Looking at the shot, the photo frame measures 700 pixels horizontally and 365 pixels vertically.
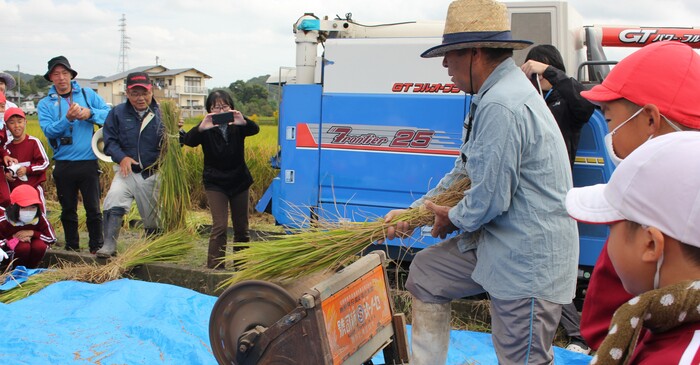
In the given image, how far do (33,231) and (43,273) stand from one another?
0.66 meters

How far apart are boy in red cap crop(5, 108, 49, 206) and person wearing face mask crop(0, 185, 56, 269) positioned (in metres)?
0.21

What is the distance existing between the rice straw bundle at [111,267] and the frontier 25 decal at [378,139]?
1811mm

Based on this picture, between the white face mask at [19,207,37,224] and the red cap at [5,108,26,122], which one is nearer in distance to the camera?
the white face mask at [19,207,37,224]

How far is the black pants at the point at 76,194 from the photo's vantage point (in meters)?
6.64

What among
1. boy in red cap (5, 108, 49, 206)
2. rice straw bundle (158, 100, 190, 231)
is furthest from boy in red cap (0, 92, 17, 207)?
rice straw bundle (158, 100, 190, 231)

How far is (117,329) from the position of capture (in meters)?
4.61

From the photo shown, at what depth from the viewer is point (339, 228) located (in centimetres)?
348

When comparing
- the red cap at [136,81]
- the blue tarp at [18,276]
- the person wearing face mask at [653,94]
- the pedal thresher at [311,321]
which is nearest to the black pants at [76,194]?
the blue tarp at [18,276]

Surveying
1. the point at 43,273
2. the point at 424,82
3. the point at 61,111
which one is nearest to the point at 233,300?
the point at 424,82

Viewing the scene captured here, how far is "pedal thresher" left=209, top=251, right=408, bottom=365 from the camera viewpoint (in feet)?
9.55

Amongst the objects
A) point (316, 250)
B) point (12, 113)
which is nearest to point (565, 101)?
point (316, 250)

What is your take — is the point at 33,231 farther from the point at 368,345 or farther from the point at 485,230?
the point at 485,230

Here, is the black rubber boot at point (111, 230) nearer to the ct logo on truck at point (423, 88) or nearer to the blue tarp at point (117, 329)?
the blue tarp at point (117, 329)

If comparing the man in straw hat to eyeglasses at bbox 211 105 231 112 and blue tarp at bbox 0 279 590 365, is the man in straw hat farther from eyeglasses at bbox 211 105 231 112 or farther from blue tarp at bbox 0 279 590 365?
eyeglasses at bbox 211 105 231 112
